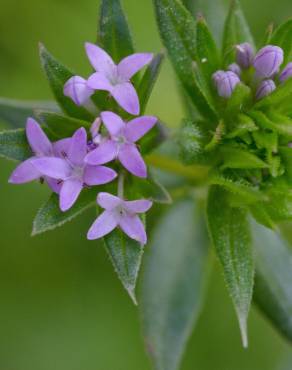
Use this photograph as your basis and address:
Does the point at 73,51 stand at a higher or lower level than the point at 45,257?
higher

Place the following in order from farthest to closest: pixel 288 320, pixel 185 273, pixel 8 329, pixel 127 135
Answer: pixel 8 329, pixel 185 273, pixel 288 320, pixel 127 135

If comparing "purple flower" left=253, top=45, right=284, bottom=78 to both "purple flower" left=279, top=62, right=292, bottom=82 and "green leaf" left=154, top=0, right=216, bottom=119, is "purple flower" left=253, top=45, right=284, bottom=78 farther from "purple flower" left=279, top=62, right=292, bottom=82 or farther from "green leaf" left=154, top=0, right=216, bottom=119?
"green leaf" left=154, top=0, right=216, bottom=119

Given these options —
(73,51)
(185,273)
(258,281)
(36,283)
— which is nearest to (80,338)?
(36,283)

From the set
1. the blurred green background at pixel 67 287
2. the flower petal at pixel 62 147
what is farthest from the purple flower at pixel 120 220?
the blurred green background at pixel 67 287

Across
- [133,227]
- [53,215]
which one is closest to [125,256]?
[133,227]

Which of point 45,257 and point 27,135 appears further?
point 45,257

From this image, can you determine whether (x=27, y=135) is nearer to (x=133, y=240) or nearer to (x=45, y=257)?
(x=133, y=240)

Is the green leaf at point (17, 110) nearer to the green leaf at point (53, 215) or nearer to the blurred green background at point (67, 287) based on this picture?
the green leaf at point (53, 215)
